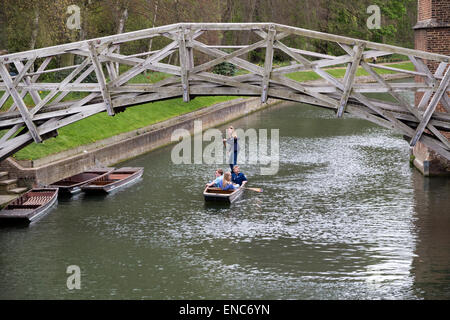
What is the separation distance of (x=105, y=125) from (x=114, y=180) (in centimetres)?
749

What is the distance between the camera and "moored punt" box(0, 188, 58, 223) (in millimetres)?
21375

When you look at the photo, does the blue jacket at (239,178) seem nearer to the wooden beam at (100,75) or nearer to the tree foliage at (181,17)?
the wooden beam at (100,75)

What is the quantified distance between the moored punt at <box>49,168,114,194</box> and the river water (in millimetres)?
958

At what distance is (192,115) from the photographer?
137 ft

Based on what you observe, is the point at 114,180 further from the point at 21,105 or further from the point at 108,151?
the point at 21,105

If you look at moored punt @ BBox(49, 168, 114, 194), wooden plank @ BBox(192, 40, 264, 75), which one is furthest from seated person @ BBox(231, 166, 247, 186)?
wooden plank @ BBox(192, 40, 264, 75)

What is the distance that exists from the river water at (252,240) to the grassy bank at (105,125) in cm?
305

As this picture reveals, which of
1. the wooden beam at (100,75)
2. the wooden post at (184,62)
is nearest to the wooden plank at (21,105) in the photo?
the wooden beam at (100,75)

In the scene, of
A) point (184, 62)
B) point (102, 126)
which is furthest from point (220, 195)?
point (102, 126)

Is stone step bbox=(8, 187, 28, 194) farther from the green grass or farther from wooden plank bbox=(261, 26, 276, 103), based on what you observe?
wooden plank bbox=(261, 26, 276, 103)

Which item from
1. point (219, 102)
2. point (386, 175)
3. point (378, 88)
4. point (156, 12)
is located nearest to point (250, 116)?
point (219, 102)

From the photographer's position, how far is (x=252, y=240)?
63.5ft

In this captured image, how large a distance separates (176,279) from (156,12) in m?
29.6
